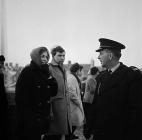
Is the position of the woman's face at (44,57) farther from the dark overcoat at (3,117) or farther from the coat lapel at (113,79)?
the dark overcoat at (3,117)

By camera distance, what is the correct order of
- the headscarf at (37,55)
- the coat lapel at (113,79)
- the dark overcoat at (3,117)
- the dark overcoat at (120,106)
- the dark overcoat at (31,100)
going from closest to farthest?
the dark overcoat at (3,117) → the dark overcoat at (120,106) → the coat lapel at (113,79) → the dark overcoat at (31,100) → the headscarf at (37,55)

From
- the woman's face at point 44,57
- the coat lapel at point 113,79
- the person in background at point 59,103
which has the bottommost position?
the person in background at point 59,103

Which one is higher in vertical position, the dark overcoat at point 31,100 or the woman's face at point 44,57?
the woman's face at point 44,57

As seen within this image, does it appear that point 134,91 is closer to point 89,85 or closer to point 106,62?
point 106,62

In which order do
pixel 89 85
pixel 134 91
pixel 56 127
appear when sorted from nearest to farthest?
1. pixel 134 91
2. pixel 56 127
3. pixel 89 85

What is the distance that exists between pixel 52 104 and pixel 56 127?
0.93ft

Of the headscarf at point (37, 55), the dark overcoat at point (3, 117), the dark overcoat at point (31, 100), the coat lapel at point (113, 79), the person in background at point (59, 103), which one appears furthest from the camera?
the person in background at point (59, 103)

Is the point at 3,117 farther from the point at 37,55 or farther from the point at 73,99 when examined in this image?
the point at 73,99

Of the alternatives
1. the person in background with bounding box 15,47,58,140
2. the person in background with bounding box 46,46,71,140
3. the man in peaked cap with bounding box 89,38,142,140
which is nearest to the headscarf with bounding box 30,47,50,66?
the person in background with bounding box 15,47,58,140

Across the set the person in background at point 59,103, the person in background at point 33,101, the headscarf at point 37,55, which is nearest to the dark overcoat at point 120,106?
the person in background at point 33,101

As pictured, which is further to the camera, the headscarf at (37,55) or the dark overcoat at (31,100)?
the headscarf at (37,55)

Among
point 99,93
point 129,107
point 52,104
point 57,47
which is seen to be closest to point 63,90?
point 52,104

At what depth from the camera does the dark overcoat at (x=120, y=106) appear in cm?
272

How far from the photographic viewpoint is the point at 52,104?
407cm
